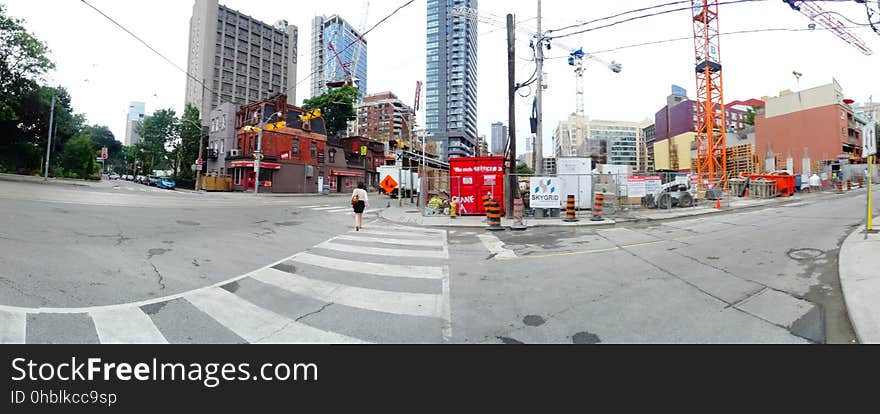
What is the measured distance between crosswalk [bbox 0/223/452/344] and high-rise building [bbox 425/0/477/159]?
98223 mm

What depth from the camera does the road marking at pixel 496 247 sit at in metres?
6.67

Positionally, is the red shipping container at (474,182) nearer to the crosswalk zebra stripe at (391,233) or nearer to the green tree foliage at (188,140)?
the crosswalk zebra stripe at (391,233)

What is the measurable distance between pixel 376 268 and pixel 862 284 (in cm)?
667

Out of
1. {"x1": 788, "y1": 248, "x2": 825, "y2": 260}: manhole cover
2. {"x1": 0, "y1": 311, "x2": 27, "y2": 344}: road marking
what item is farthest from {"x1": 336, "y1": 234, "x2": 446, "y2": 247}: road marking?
{"x1": 788, "y1": 248, "x2": 825, "y2": 260}: manhole cover

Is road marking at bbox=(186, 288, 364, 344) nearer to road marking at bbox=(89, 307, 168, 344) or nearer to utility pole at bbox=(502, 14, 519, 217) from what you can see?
road marking at bbox=(89, 307, 168, 344)

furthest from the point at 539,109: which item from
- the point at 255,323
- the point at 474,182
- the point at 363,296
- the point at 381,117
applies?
the point at 381,117

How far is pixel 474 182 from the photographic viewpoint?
Result: 14805 mm

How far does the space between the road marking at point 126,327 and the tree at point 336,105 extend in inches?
1822

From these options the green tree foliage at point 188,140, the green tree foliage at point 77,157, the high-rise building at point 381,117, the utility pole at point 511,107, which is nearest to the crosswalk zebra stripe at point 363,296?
the utility pole at point 511,107

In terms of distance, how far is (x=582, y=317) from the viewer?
3.46 m

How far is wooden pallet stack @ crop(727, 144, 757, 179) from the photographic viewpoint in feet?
145

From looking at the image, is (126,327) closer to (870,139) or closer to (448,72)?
(870,139)
